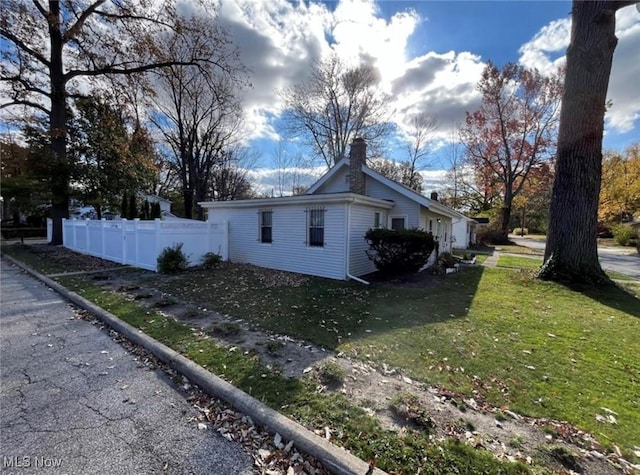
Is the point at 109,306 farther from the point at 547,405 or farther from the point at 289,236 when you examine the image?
the point at 547,405

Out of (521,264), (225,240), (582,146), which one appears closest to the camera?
(582,146)

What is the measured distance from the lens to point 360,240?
9625 millimetres

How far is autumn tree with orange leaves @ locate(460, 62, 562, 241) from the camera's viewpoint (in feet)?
74.7

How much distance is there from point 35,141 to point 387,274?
19929mm

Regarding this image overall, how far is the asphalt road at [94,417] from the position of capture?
2.09m

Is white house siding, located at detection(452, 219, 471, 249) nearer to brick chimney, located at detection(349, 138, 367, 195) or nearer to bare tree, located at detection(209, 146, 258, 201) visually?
brick chimney, located at detection(349, 138, 367, 195)

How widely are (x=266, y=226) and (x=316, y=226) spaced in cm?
242

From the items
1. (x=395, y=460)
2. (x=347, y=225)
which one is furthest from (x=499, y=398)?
(x=347, y=225)

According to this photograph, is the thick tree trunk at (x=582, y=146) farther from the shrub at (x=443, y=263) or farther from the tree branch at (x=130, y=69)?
the tree branch at (x=130, y=69)

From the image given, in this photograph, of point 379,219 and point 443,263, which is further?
point 443,263

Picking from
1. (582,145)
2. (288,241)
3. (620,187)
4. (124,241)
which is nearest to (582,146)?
(582,145)

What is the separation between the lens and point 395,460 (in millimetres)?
2070

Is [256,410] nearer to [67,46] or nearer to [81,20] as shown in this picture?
[81,20]

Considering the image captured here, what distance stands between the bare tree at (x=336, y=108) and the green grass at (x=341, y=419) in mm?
24458
